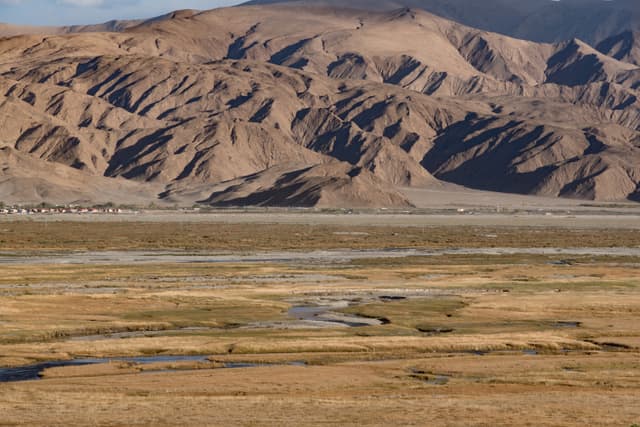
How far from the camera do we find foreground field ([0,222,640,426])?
1213 inches

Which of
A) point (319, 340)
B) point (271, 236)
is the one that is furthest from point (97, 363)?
point (271, 236)

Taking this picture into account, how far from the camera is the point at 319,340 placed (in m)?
43.6

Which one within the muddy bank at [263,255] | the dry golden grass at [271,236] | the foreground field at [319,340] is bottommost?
the dry golden grass at [271,236]

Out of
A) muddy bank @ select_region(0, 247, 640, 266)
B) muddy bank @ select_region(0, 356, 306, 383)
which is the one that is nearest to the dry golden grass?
muddy bank @ select_region(0, 247, 640, 266)

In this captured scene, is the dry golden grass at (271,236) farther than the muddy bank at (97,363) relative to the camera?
Answer: Yes

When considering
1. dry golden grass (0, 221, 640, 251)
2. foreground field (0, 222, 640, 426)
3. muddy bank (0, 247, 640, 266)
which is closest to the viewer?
foreground field (0, 222, 640, 426)

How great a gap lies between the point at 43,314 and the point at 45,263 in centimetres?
3486

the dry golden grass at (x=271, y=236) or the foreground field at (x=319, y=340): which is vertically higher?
the foreground field at (x=319, y=340)

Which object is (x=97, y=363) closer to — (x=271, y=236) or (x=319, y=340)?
(x=319, y=340)

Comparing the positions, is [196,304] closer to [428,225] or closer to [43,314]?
[43,314]

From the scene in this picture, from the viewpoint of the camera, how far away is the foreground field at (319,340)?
3081 centimetres

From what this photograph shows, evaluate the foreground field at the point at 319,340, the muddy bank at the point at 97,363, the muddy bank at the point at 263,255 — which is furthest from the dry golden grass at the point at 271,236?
the muddy bank at the point at 97,363

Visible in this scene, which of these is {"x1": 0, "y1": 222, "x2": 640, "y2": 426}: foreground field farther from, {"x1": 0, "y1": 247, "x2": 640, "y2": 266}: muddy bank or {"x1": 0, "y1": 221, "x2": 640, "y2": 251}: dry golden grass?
{"x1": 0, "y1": 221, "x2": 640, "y2": 251}: dry golden grass

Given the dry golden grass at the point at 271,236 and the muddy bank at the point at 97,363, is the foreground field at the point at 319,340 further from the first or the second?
the dry golden grass at the point at 271,236
